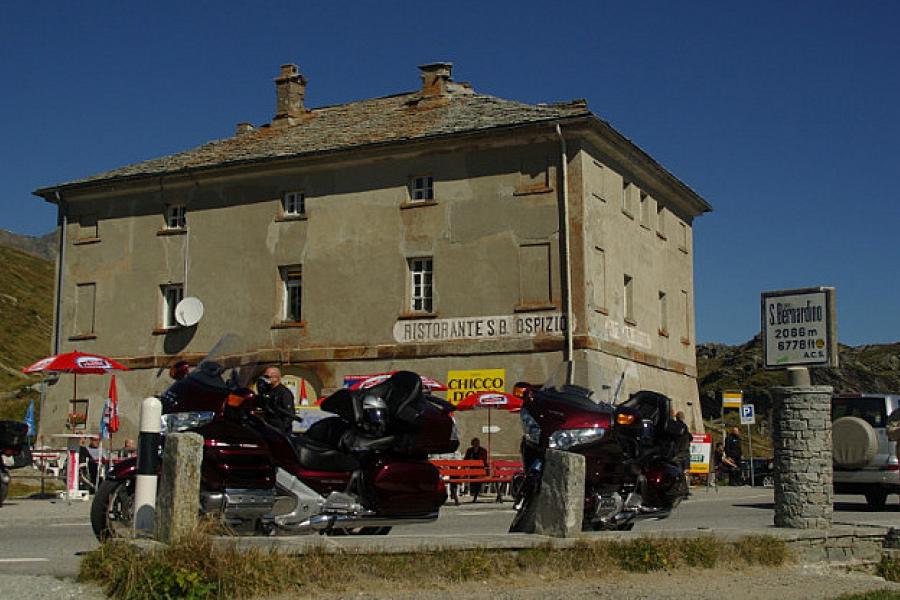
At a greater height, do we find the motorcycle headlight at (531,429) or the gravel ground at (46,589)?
the motorcycle headlight at (531,429)

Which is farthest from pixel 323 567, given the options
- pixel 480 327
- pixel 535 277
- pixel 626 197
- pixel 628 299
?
pixel 626 197

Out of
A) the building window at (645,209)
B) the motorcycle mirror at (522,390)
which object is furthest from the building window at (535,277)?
the motorcycle mirror at (522,390)

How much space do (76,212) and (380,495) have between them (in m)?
29.9

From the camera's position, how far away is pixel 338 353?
32219 millimetres

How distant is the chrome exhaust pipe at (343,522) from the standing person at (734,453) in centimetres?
2622

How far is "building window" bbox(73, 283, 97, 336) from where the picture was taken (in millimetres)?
36344

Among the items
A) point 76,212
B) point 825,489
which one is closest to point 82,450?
point 76,212

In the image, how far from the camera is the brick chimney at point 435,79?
115 ft

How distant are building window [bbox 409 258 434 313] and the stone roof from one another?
3.34 m

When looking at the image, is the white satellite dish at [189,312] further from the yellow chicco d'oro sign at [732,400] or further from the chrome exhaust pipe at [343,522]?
the chrome exhaust pipe at [343,522]

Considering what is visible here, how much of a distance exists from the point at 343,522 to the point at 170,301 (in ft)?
88.3

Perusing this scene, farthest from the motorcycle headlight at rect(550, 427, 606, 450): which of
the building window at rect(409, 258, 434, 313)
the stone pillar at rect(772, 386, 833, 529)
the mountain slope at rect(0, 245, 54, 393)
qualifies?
the mountain slope at rect(0, 245, 54, 393)

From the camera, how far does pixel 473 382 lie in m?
30.3

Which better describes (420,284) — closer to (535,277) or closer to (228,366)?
(535,277)
